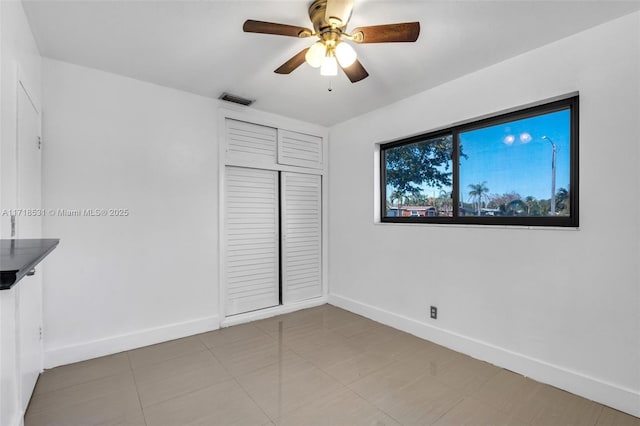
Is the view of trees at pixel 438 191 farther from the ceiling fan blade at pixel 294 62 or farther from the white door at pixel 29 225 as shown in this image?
the white door at pixel 29 225

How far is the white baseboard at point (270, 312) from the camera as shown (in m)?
3.30

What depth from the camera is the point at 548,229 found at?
219 centimetres

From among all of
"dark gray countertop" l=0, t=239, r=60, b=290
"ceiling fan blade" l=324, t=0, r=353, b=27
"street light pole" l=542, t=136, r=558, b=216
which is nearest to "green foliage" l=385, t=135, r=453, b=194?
"street light pole" l=542, t=136, r=558, b=216

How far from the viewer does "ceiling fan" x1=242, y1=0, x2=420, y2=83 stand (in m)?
1.64

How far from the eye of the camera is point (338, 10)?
1.58 m

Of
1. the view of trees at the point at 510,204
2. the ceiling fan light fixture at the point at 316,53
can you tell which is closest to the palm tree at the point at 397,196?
the view of trees at the point at 510,204

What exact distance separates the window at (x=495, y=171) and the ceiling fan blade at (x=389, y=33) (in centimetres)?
130

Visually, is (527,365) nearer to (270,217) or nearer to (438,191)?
(438,191)

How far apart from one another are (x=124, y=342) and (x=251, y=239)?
1501 millimetres

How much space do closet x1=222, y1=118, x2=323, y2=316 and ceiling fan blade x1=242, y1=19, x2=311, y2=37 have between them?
5.58 feet

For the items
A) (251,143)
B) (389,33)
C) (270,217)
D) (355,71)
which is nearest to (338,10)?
(389,33)

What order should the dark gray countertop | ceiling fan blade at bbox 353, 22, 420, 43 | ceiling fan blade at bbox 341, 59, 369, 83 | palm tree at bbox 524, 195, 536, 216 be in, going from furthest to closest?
palm tree at bbox 524, 195, 536, 216 < ceiling fan blade at bbox 341, 59, 369, 83 < ceiling fan blade at bbox 353, 22, 420, 43 < the dark gray countertop

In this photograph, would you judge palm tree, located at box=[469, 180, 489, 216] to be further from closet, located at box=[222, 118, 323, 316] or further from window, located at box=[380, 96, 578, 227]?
closet, located at box=[222, 118, 323, 316]

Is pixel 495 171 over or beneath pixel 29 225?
A: over
